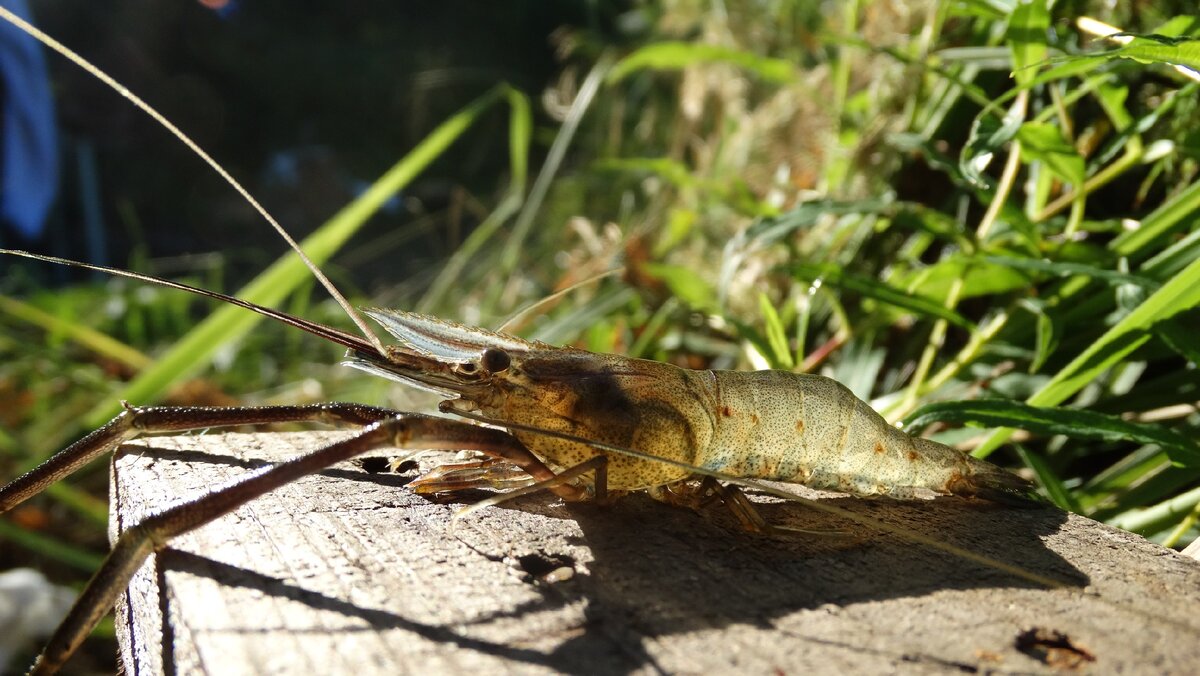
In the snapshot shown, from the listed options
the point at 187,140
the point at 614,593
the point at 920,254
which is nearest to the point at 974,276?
the point at 920,254

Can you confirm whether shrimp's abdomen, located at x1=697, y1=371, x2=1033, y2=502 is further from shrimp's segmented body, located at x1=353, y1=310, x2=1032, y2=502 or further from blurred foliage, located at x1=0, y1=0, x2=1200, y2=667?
blurred foliage, located at x1=0, y1=0, x2=1200, y2=667

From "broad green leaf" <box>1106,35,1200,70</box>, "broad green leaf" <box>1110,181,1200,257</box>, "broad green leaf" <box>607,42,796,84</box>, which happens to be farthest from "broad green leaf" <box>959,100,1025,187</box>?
"broad green leaf" <box>607,42,796,84</box>

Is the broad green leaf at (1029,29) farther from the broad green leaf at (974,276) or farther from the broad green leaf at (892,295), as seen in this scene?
the broad green leaf at (892,295)

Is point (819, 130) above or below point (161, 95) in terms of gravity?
below

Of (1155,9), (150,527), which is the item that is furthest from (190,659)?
(1155,9)

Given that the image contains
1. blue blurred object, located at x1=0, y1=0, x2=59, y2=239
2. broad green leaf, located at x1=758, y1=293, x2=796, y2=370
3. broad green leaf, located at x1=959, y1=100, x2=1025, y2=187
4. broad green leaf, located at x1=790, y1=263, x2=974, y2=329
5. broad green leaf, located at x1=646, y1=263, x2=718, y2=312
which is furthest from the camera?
blue blurred object, located at x1=0, y1=0, x2=59, y2=239

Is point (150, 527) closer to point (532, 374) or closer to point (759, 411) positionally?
point (532, 374)
